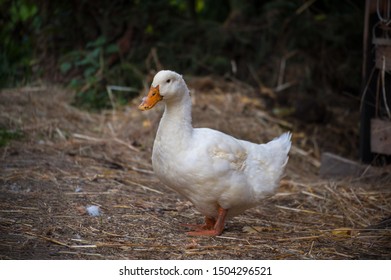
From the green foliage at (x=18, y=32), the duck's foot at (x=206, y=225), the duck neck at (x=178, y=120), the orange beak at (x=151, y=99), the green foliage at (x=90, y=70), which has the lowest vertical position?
the duck's foot at (x=206, y=225)

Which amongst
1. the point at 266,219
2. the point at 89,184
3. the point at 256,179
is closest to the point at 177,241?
the point at 256,179

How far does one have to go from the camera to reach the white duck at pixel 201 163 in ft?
13.5

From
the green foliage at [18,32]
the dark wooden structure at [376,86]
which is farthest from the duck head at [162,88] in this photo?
the green foliage at [18,32]

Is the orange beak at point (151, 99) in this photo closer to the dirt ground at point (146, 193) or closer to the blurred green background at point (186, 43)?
the dirt ground at point (146, 193)

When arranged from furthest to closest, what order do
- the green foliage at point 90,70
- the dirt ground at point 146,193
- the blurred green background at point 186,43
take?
the blurred green background at point 186,43 < the green foliage at point 90,70 < the dirt ground at point 146,193

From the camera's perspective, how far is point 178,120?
4246 millimetres

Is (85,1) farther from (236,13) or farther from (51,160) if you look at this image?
(51,160)

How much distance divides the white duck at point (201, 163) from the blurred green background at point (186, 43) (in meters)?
3.97

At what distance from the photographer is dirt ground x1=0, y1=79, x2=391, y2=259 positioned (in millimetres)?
4074

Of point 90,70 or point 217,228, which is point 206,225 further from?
point 90,70

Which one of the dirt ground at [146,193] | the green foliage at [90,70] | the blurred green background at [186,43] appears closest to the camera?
the dirt ground at [146,193]

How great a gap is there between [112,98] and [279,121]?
205cm

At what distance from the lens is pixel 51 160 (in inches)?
232

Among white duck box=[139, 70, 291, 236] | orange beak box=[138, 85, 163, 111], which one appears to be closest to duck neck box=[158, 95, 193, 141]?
white duck box=[139, 70, 291, 236]
